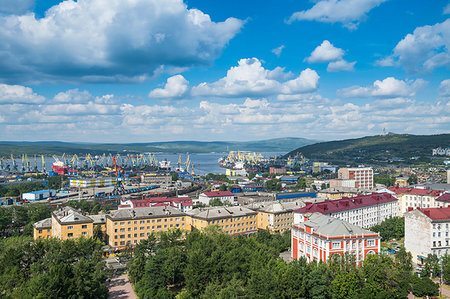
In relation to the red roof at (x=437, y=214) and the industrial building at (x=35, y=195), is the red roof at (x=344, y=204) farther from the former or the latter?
the industrial building at (x=35, y=195)

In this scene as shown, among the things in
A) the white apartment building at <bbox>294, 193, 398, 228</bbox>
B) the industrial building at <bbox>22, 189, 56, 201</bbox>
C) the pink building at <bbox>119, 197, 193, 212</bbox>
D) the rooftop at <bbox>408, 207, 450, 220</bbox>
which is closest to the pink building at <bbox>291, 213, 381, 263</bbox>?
the rooftop at <bbox>408, 207, 450, 220</bbox>

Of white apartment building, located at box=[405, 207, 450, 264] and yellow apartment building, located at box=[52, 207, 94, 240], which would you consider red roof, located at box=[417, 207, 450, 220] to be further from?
yellow apartment building, located at box=[52, 207, 94, 240]

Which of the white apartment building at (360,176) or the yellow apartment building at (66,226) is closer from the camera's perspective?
the yellow apartment building at (66,226)

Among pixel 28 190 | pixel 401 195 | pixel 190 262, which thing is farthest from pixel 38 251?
pixel 28 190

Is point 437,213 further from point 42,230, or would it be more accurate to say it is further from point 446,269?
point 42,230

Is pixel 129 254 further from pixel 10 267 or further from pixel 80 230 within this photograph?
pixel 10 267

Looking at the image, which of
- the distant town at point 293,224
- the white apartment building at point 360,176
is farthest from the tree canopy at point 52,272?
the white apartment building at point 360,176
